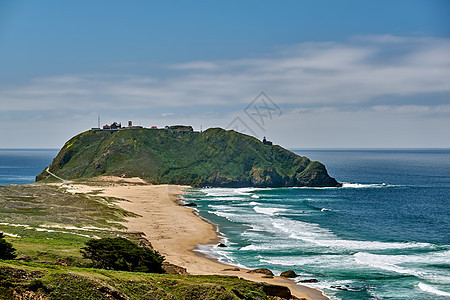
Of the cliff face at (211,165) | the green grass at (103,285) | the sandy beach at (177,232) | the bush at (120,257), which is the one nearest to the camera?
the green grass at (103,285)

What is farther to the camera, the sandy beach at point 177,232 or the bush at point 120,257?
the sandy beach at point 177,232

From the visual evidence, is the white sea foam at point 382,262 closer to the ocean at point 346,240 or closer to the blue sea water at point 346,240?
the blue sea water at point 346,240

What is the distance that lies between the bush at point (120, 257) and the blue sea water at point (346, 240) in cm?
1531

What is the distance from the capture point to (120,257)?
3606 cm

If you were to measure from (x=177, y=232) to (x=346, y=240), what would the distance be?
87.2 feet

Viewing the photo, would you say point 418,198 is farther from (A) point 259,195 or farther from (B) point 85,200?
(B) point 85,200

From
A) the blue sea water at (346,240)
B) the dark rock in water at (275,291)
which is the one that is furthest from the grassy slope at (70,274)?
the blue sea water at (346,240)

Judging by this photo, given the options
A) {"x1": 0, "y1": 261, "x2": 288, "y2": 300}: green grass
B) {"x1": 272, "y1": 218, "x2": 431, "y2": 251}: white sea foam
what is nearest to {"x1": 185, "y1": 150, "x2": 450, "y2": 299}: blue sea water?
{"x1": 272, "y1": 218, "x2": 431, "y2": 251}: white sea foam

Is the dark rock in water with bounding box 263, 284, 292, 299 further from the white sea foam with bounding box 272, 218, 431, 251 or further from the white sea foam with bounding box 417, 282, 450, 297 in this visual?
the white sea foam with bounding box 272, 218, 431, 251

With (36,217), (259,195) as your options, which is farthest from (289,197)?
(36,217)

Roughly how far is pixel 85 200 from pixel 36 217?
22344 mm

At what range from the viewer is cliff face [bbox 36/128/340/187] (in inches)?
6570

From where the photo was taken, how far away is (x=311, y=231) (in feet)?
237

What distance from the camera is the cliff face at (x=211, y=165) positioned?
6570 inches
